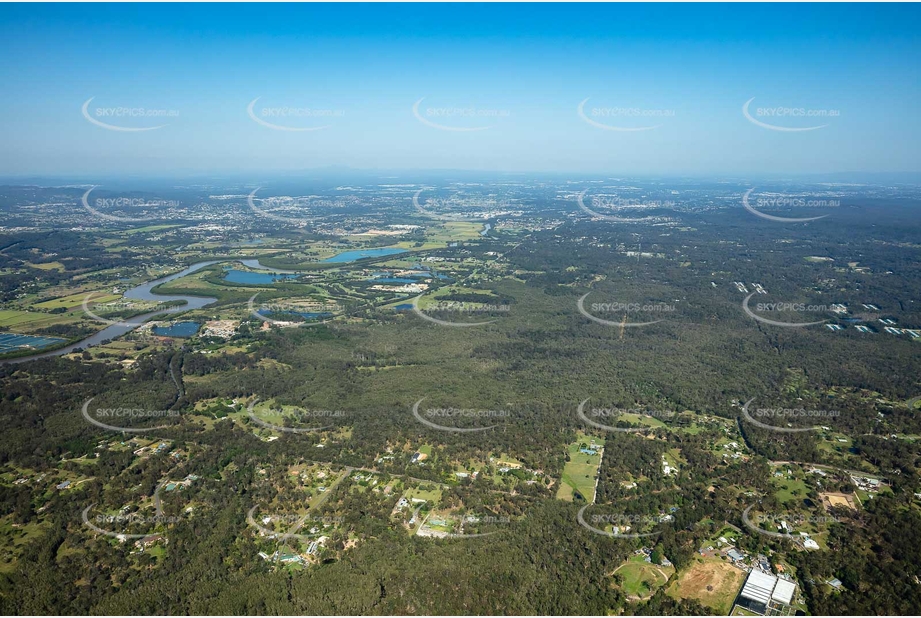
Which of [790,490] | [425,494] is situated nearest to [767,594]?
[790,490]

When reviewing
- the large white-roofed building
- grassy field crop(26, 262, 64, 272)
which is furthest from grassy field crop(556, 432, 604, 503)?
grassy field crop(26, 262, 64, 272)

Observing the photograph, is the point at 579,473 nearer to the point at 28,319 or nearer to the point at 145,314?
the point at 145,314

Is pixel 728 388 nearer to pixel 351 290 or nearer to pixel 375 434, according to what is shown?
pixel 375 434

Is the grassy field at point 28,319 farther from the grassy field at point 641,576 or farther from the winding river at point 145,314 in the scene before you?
the grassy field at point 641,576

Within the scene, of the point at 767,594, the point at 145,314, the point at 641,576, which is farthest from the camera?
the point at 145,314

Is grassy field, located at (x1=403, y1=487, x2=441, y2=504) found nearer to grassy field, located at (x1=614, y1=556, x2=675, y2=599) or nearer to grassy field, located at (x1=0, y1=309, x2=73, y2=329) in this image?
grassy field, located at (x1=614, y1=556, x2=675, y2=599)

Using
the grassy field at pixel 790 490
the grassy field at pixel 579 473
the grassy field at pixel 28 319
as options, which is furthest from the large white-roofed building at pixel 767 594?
the grassy field at pixel 28 319

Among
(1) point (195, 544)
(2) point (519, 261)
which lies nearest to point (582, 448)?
(1) point (195, 544)
